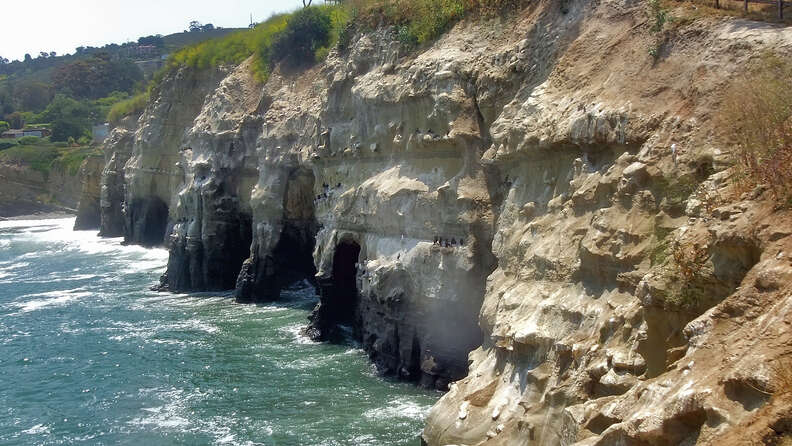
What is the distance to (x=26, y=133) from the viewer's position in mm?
110625

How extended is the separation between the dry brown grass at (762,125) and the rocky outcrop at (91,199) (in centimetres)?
6633

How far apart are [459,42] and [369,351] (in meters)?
10.8

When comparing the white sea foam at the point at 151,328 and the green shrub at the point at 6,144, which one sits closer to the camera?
the white sea foam at the point at 151,328

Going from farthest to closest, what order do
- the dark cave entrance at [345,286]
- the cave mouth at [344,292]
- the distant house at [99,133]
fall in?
the distant house at [99,133] < the dark cave entrance at [345,286] < the cave mouth at [344,292]

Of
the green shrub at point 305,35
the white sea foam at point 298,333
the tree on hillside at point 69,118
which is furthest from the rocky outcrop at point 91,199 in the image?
the white sea foam at point 298,333

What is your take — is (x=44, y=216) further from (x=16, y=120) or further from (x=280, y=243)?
(x=280, y=243)

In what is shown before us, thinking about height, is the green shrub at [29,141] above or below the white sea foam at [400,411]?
above

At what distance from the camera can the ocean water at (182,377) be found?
19.9m

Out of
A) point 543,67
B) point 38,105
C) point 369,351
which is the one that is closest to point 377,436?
point 369,351

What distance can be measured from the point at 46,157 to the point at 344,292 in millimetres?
71163

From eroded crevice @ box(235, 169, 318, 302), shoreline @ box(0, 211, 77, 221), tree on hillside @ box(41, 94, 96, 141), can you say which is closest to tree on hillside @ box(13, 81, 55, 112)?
tree on hillside @ box(41, 94, 96, 141)

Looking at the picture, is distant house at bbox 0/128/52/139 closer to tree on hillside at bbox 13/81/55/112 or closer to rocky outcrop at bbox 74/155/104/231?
tree on hillside at bbox 13/81/55/112

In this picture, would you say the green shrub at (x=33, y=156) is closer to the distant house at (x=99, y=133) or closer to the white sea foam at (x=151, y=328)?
the distant house at (x=99, y=133)

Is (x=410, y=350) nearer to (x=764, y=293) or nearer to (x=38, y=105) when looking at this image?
(x=764, y=293)
